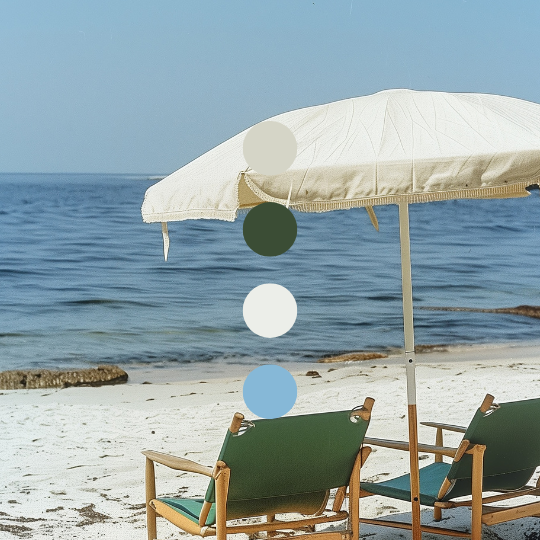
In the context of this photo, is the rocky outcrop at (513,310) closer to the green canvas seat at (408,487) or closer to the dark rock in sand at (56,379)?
the dark rock in sand at (56,379)

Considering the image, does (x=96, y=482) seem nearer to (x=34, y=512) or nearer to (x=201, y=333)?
(x=34, y=512)

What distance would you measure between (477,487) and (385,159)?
133cm

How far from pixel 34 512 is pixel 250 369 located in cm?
941

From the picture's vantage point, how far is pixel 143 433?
23.0ft

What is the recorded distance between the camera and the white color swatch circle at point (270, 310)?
18.9 m

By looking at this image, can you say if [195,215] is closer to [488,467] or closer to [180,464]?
[180,464]

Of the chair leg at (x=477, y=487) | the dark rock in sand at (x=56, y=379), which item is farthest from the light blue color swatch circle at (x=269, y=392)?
the dark rock in sand at (x=56, y=379)

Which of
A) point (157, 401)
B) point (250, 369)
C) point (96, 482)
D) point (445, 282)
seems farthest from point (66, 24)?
point (96, 482)

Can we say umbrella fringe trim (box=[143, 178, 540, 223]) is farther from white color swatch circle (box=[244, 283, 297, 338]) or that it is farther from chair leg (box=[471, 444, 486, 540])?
white color swatch circle (box=[244, 283, 297, 338])

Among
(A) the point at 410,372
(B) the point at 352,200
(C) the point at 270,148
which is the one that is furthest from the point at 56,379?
(B) the point at 352,200

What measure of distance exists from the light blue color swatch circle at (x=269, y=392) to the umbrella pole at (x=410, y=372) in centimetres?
116

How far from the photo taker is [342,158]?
2799mm

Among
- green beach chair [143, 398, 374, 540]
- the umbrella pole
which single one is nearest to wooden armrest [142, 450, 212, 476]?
green beach chair [143, 398, 374, 540]

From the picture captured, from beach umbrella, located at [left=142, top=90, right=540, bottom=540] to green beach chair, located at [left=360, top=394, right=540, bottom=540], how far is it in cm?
15
